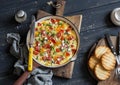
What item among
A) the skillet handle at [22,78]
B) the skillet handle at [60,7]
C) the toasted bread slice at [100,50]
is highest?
the skillet handle at [60,7]

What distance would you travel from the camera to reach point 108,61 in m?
1.87

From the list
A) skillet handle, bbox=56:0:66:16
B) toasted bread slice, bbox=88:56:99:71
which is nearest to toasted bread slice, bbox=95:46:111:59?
toasted bread slice, bbox=88:56:99:71

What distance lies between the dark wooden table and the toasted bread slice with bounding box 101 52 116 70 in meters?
0.10

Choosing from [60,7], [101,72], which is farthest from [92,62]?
[60,7]

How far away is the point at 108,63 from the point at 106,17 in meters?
0.25

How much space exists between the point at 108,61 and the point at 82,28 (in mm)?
226

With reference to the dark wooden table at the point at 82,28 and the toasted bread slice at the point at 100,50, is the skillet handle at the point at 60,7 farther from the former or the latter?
the toasted bread slice at the point at 100,50

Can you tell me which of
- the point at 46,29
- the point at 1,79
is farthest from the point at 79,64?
the point at 1,79

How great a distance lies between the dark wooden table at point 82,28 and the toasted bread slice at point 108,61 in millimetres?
105

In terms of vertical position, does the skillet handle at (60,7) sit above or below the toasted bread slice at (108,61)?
above

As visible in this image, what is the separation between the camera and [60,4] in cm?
200

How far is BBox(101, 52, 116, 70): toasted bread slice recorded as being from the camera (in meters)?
1.87

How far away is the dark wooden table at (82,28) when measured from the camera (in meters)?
1.94

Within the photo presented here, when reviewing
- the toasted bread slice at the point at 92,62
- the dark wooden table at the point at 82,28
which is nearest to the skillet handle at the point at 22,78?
the dark wooden table at the point at 82,28
